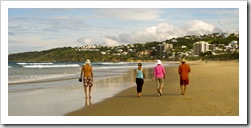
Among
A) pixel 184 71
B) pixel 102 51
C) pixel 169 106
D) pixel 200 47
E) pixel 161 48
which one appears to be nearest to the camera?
pixel 169 106

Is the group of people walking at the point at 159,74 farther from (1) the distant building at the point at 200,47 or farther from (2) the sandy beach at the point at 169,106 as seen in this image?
(1) the distant building at the point at 200,47

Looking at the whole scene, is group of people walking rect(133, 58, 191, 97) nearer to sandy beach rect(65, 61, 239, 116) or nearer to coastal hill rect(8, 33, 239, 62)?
sandy beach rect(65, 61, 239, 116)

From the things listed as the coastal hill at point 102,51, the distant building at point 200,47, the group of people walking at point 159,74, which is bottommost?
the group of people walking at point 159,74

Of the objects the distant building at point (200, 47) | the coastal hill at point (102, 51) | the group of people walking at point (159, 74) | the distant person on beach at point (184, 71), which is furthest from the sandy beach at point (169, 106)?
the distant building at point (200, 47)

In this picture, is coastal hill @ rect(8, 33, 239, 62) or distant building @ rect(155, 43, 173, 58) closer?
coastal hill @ rect(8, 33, 239, 62)

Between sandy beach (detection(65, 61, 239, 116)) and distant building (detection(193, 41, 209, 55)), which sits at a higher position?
distant building (detection(193, 41, 209, 55))

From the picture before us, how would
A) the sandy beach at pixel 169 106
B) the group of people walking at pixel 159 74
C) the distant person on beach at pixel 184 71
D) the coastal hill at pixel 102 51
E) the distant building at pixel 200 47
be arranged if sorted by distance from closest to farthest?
the sandy beach at pixel 169 106, the group of people walking at pixel 159 74, the distant person on beach at pixel 184 71, the coastal hill at pixel 102 51, the distant building at pixel 200 47

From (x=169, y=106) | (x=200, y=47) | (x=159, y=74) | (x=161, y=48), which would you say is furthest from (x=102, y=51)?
(x=200, y=47)

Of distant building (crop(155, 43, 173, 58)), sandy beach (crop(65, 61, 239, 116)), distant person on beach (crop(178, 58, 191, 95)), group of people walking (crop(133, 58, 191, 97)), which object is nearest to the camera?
sandy beach (crop(65, 61, 239, 116))

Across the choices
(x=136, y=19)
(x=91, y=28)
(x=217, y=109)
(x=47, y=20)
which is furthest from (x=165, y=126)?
(x=47, y=20)

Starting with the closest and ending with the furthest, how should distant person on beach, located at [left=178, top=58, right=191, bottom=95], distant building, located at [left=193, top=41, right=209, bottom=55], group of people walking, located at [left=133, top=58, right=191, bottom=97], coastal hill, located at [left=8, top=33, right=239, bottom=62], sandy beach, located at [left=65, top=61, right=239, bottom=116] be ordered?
sandy beach, located at [left=65, top=61, right=239, bottom=116], group of people walking, located at [left=133, top=58, right=191, bottom=97], distant person on beach, located at [left=178, top=58, right=191, bottom=95], coastal hill, located at [left=8, top=33, right=239, bottom=62], distant building, located at [left=193, top=41, right=209, bottom=55]

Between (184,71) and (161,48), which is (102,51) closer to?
(161,48)

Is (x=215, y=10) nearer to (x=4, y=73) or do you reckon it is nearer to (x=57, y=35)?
(x=57, y=35)

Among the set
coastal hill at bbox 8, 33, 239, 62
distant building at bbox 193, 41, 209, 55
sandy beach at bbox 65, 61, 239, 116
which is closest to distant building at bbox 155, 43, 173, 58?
coastal hill at bbox 8, 33, 239, 62
